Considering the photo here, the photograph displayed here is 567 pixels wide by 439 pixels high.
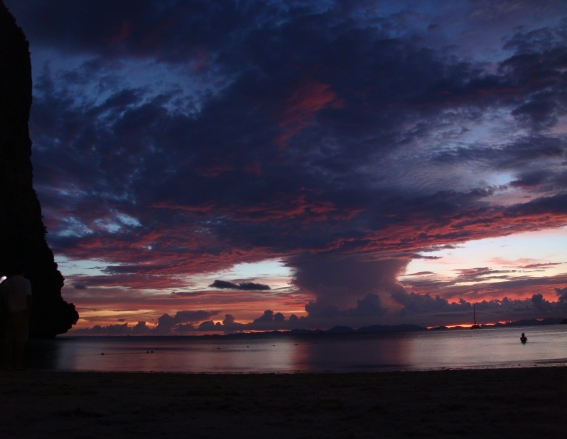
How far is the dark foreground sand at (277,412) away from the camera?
5.31 meters

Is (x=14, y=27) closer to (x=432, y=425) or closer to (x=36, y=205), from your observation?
(x=36, y=205)

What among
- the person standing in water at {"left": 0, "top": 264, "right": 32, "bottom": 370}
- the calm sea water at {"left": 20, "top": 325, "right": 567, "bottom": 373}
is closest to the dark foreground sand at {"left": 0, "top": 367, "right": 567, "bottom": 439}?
the person standing in water at {"left": 0, "top": 264, "right": 32, "bottom": 370}

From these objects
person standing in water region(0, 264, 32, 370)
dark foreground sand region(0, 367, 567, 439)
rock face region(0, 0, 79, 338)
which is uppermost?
rock face region(0, 0, 79, 338)

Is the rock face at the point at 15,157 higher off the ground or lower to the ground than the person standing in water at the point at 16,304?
higher

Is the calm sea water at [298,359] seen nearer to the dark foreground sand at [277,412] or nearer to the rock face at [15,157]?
the rock face at [15,157]

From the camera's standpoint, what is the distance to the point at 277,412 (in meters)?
6.62

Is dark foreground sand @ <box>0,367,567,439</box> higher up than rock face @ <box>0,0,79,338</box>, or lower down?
lower down

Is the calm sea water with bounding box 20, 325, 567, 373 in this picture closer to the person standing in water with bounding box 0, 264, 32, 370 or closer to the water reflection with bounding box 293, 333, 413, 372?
the water reflection with bounding box 293, 333, 413, 372

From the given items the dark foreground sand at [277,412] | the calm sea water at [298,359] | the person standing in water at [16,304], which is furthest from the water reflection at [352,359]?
the dark foreground sand at [277,412]

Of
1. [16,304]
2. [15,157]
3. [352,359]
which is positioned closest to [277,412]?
[16,304]

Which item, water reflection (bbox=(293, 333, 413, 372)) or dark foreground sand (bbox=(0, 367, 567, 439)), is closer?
dark foreground sand (bbox=(0, 367, 567, 439))

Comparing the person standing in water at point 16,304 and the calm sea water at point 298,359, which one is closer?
the person standing in water at point 16,304

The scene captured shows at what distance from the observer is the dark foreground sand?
5.31 m

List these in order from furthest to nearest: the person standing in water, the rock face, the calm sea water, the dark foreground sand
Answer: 1. the rock face
2. the calm sea water
3. the person standing in water
4. the dark foreground sand
